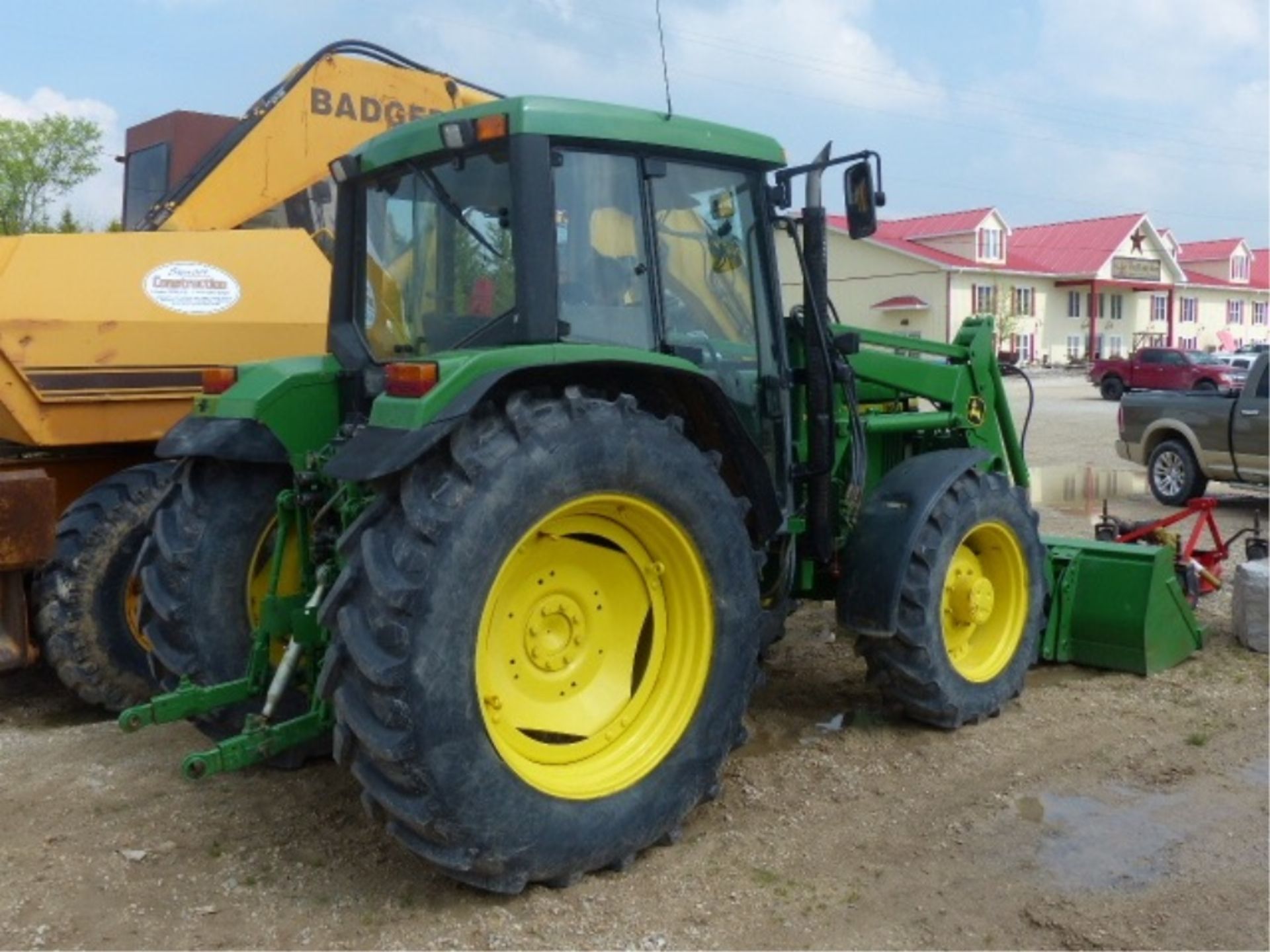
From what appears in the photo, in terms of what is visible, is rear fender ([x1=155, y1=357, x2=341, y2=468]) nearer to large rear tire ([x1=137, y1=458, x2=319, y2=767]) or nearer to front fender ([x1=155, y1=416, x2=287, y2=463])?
front fender ([x1=155, y1=416, x2=287, y2=463])

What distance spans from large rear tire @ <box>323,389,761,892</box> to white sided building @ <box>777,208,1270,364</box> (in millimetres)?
37297

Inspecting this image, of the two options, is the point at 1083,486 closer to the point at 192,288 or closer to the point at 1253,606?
the point at 1253,606

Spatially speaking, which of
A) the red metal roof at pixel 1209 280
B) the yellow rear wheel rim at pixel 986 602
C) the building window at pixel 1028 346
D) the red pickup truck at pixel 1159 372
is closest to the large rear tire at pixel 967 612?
Answer: the yellow rear wheel rim at pixel 986 602

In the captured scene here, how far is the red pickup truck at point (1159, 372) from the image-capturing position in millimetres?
32875

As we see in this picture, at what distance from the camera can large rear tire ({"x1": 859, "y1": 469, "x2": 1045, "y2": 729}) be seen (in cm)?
503

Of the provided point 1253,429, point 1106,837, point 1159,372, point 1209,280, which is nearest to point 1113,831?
point 1106,837

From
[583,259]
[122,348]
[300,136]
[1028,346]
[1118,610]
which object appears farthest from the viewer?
Result: [1028,346]

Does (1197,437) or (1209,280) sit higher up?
(1209,280)

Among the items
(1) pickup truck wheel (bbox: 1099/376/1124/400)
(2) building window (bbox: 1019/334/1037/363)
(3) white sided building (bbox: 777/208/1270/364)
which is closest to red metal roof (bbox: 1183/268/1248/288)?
(3) white sided building (bbox: 777/208/1270/364)

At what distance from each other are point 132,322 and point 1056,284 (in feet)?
171

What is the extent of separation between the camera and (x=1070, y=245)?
5494cm

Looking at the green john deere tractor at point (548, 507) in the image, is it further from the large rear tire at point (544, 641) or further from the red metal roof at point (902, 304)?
the red metal roof at point (902, 304)

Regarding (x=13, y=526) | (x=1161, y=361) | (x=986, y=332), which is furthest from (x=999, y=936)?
(x=1161, y=361)

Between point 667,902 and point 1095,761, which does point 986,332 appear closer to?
point 1095,761
